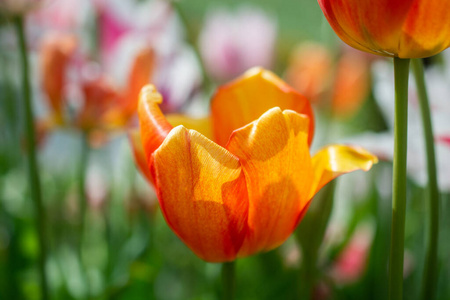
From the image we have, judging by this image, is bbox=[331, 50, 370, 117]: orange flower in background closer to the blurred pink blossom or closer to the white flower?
the blurred pink blossom

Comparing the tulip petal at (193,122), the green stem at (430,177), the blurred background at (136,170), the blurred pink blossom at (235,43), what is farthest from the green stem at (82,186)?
the blurred pink blossom at (235,43)

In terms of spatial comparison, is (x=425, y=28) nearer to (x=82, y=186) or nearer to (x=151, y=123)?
(x=151, y=123)

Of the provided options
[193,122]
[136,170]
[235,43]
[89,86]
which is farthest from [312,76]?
[193,122]

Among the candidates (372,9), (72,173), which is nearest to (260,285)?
(372,9)

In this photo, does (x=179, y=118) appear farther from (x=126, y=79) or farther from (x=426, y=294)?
(x=126, y=79)

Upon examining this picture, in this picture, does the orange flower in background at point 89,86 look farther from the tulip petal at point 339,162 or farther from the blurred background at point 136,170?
the tulip petal at point 339,162

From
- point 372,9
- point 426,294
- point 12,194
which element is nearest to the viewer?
point 372,9
